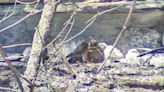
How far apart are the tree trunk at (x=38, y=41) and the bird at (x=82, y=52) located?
1.14ft

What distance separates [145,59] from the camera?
2.74 meters

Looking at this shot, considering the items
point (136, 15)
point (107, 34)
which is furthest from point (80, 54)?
point (136, 15)

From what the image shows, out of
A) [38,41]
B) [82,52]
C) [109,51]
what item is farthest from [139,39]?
[38,41]

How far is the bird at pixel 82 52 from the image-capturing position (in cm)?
282

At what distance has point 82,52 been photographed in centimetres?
286

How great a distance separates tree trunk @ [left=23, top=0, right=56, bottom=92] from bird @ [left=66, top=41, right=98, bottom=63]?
0.35m

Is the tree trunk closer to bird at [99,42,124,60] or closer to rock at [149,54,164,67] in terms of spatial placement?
bird at [99,42,124,60]

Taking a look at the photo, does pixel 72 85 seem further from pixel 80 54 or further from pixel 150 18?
pixel 150 18

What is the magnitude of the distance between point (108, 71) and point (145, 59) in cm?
30

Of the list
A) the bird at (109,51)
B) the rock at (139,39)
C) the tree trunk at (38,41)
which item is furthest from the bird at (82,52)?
the tree trunk at (38,41)

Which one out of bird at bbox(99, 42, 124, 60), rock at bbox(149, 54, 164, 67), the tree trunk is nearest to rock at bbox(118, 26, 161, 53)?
bird at bbox(99, 42, 124, 60)

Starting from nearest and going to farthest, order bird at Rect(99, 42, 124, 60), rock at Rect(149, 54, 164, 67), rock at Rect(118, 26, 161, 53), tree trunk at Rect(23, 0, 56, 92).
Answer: tree trunk at Rect(23, 0, 56, 92) < rock at Rect(149, 54, 164, 67) < bird at Rect(99, 42, 124, 60) < rock at Rect(118, 26, 161, 53)

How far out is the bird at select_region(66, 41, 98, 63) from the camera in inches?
111

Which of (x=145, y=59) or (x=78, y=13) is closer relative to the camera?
(x=145, y=59)
